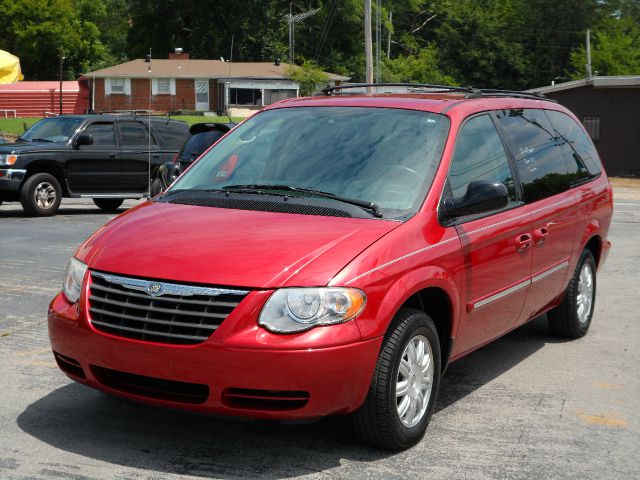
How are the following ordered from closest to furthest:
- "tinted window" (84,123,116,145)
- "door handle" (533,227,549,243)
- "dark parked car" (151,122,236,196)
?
"door handle" (533,227,549,243)
"dark parked car" (151,122,236,196)
"tinted window" (84,123,116,145)

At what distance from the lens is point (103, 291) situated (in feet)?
15.7

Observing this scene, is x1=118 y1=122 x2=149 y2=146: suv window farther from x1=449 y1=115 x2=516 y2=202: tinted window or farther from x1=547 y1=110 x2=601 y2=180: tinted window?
x1=449 y1=115 x2=516 y2=202: tinted window

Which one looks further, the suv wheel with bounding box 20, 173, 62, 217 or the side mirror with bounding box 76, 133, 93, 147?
the side mirror with bounding box 76, 133, 93, 147

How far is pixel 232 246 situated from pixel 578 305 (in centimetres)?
379

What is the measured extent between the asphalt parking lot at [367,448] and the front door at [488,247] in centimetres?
48

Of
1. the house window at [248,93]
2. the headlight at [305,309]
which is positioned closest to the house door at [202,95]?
the house window at [248,93]

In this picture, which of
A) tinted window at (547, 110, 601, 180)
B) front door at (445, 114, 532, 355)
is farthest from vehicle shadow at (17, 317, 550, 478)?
tinted window at (547, 110, 601, 180)

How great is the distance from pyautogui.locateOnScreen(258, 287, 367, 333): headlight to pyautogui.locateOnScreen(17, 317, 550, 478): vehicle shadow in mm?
696

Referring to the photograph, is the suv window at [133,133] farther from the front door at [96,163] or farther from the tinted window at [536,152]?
the tinted window at [536,152]

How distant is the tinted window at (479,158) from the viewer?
5.72 metres

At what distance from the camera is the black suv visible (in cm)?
1759

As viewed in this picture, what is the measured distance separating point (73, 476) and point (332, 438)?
1.31 m

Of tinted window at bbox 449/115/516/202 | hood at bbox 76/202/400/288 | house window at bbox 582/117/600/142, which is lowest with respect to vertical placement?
house window at bbox 582/117/600/142

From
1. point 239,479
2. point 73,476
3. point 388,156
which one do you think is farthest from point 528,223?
point 73,476
